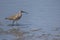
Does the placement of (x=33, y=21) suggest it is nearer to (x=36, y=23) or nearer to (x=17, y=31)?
(x=36, y=23)

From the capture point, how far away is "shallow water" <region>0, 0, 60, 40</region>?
2.92m

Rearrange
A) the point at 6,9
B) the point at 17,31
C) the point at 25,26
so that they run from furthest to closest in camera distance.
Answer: the point at 6,9 < the point at 25,26 < the point at 17,31

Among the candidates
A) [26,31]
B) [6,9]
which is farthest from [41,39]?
[6,9]

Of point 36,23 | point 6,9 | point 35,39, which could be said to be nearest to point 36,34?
point 35,39

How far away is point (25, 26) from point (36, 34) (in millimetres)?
359

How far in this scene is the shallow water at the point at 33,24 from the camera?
2922mm

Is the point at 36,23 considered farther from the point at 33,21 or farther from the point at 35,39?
the point at 35,39

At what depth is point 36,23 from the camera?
3.37 metres

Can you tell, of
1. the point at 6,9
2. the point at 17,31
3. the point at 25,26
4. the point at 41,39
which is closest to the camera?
the point at 41,39

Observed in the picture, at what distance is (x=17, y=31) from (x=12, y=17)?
34cm

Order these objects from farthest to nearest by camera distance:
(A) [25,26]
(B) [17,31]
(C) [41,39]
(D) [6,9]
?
(D) [6,9] → (A) [25,26] → (B) [17,31] → (C) [41,39]

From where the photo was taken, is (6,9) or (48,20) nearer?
(48,20)

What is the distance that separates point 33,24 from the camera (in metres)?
3.35

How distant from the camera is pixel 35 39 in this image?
111 inches
